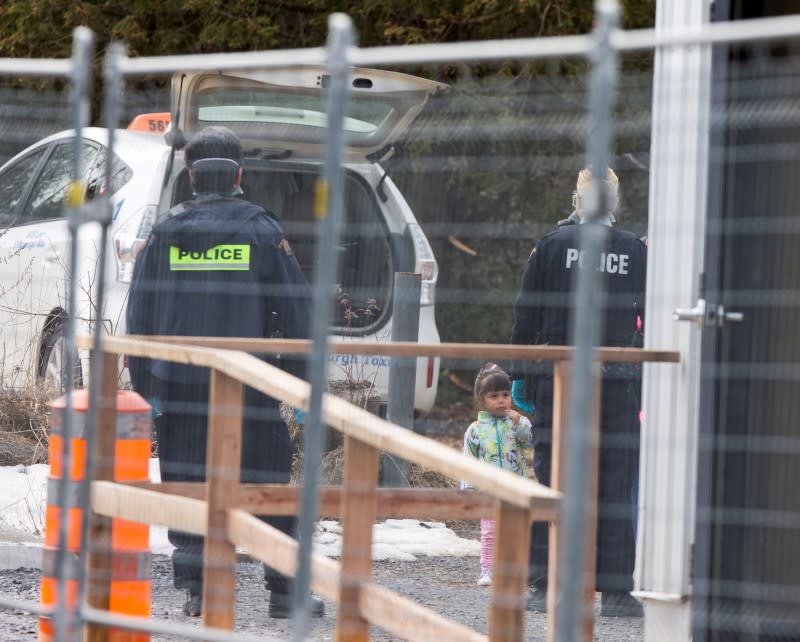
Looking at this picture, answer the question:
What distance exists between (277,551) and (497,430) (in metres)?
2.60

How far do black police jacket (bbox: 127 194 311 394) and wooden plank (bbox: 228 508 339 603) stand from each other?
57.6 inches

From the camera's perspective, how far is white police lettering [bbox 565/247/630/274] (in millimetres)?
5680

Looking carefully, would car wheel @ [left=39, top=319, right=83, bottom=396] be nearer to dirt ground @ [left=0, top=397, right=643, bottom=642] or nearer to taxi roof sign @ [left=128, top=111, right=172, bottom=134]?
dirt ground @ [left=0, top=397, right=643, bottom=642]

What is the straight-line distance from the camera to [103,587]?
13.5ft

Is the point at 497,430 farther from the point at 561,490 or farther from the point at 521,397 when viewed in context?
the point at 561,490

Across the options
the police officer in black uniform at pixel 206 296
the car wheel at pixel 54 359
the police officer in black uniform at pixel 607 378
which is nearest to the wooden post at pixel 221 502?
the police officer in black uniform at pixel 206 296

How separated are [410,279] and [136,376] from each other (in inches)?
76.6

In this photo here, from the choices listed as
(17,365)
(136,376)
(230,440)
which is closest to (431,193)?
(17,365)

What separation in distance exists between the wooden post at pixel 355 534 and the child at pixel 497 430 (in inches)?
98.9

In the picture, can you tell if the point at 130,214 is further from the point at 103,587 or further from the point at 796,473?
the point at 796,473

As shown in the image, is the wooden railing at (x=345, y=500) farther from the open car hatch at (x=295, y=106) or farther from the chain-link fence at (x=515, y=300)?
the open car hatch at (x=295, y=106)

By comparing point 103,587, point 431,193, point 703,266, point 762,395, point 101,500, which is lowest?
point 103,587

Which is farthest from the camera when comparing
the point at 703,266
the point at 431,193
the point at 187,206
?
the point at 431,193

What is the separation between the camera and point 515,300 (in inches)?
232
